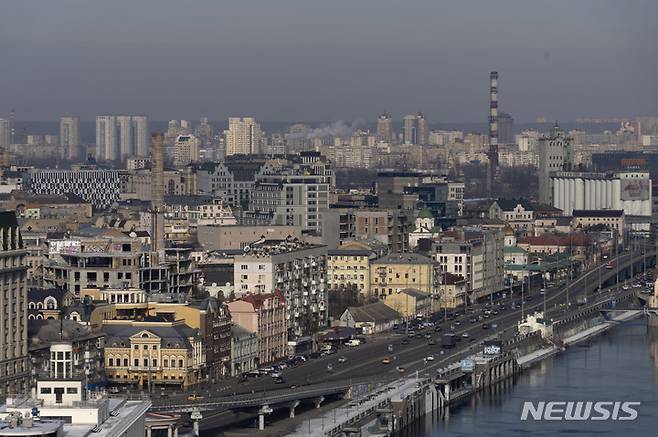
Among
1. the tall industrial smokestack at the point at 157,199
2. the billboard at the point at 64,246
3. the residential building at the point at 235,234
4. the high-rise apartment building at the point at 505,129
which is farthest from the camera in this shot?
the high-rise apartment building at the point at 505,129

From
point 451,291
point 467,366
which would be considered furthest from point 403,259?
point 467,366

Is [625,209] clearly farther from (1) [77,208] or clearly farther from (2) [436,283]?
(2) [436,283]

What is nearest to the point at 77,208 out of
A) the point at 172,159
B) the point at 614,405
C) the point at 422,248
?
the point at 422,248

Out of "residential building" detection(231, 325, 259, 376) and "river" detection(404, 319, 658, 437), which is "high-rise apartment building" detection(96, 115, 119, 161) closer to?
"river" detection(404, 319, 658, 437)

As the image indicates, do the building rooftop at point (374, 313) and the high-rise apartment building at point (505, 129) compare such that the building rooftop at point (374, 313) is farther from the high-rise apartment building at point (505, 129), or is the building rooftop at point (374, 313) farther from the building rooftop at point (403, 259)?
the high-rise apartment building at point (505, 129)

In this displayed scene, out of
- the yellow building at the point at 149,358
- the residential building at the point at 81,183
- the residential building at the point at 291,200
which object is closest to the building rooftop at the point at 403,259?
the residential building at the point at 291,200

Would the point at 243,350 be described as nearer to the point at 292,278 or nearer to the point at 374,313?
the point at 292,278
